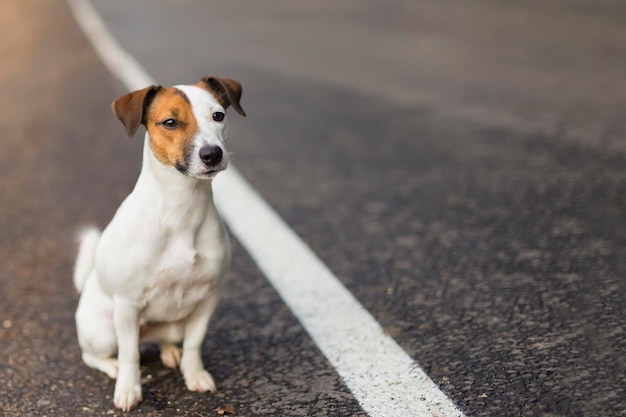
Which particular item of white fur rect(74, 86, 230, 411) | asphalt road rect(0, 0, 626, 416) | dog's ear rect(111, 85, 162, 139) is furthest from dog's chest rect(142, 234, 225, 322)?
dog's ear rect(111, 85, 162, 139)

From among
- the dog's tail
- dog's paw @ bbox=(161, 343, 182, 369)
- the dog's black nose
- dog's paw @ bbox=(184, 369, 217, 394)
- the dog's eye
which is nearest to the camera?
the dog's black nose

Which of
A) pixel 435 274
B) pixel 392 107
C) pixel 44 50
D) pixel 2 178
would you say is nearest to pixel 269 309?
pixel 435 274

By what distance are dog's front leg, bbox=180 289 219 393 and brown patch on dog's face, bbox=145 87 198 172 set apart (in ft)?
1.98

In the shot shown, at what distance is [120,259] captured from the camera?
3.51 metres

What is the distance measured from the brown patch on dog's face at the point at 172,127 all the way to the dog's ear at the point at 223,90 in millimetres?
192

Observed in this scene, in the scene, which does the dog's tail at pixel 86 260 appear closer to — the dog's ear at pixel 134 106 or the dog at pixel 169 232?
the dog at pixel 169 232

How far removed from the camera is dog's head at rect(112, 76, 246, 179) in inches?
132

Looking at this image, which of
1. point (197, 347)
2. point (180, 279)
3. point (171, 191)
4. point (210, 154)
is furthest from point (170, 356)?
point (210, 154)

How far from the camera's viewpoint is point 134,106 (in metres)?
3.48

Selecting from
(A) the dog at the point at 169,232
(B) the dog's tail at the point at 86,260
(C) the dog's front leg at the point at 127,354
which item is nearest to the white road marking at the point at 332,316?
(A) the dog at the point at 169,232

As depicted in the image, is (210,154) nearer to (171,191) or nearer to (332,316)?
(171,191)

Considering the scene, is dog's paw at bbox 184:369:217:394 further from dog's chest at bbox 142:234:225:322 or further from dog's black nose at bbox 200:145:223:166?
dog's black nose at bbox 200:145:223:166

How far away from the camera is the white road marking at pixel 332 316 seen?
3439 mm

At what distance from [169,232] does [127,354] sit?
1.74ft
